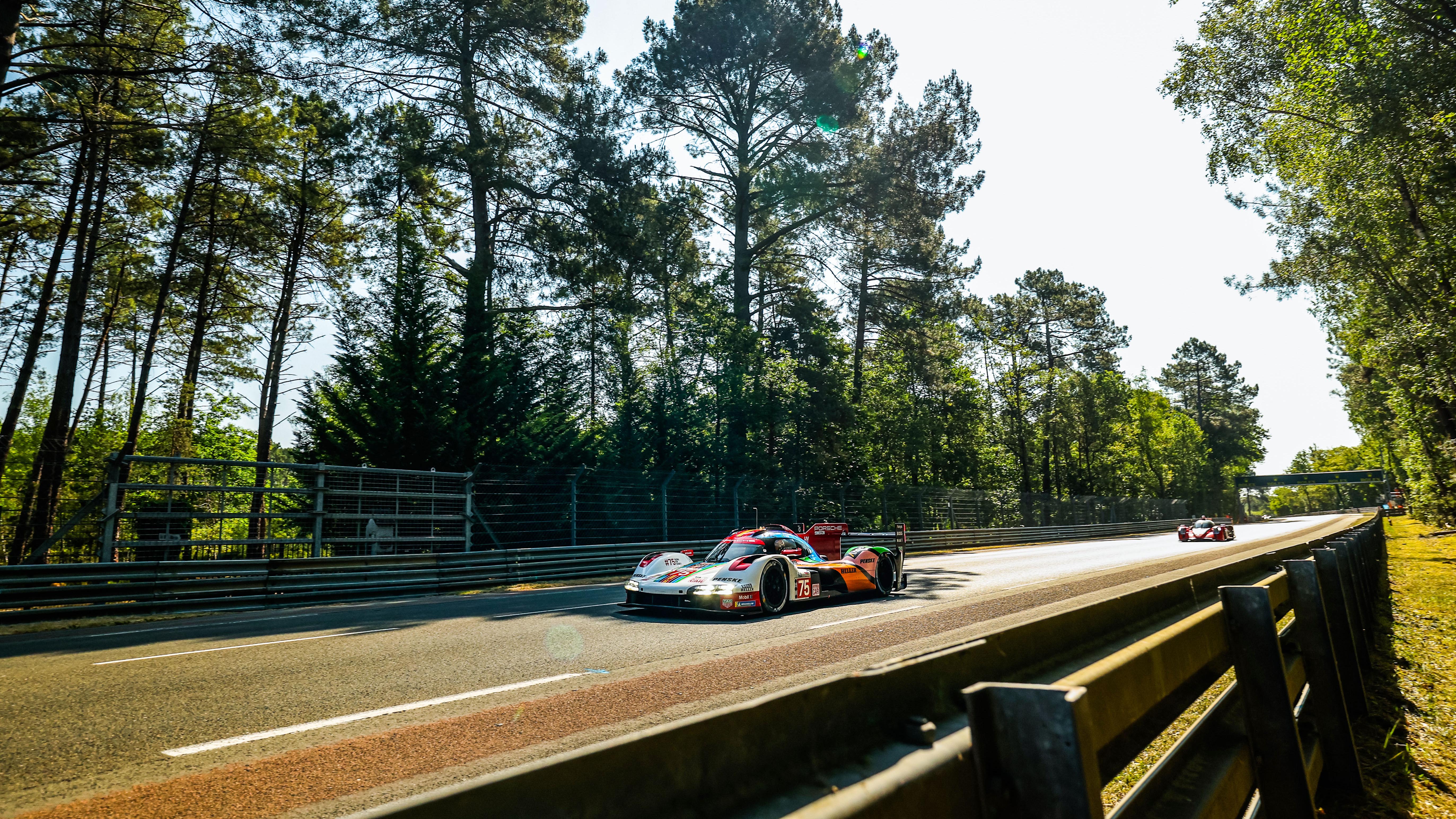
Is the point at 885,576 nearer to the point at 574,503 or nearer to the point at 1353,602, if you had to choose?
the point at 1353,602

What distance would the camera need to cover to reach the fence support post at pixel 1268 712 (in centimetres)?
251

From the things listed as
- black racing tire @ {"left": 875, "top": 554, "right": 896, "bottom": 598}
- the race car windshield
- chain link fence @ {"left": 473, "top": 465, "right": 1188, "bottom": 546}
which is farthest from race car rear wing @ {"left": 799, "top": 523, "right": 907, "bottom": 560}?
chain link fence @ {"left": 473, "top": 465, "right": 1188, "bottom": 546}

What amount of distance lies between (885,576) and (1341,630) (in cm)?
799

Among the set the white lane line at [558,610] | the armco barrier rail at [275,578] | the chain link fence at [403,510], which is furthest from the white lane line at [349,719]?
the armco barrier rail at [275,578]

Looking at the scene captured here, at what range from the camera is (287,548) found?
16.2 metres

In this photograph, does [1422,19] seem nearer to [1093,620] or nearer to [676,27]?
[676,27]

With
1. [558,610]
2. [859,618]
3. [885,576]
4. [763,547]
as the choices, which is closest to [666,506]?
[885,576]

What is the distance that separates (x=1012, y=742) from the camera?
1338 millimetres

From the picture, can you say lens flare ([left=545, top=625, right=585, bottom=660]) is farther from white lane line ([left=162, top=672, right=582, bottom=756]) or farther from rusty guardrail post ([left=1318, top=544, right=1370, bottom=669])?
rusty guardrail post ([left=1318, top=544, right=1370, bottom=669])

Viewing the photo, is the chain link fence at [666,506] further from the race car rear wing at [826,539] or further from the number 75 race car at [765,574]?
the race car rear wing at [826,539]

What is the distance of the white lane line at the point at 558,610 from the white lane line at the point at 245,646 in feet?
4.06

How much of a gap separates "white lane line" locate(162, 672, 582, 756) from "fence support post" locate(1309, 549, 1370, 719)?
15.8 feet

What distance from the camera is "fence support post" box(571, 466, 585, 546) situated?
676 inches

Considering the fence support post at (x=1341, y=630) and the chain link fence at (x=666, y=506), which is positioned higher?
the chain link fence at (x=666, y=506)
